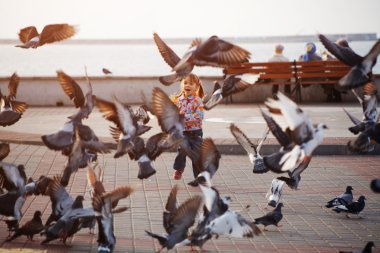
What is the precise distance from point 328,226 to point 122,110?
8.17 feet

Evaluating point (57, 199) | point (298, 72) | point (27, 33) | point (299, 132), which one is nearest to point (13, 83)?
point (27, 33)

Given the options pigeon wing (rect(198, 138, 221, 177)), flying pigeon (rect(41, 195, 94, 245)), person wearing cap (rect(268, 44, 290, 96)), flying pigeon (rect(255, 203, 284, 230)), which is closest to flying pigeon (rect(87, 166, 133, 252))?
flying pigeon (rect(41, 195, 94, 245))

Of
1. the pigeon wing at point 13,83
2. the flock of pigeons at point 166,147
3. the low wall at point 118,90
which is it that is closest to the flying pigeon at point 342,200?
the flock of pigeons at point 166,147

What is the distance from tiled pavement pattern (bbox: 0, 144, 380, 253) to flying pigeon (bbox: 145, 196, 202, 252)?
433 mm

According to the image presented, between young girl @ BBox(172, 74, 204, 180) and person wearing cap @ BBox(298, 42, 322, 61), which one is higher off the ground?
young girl @ BBox(172, 74, 204, 180)

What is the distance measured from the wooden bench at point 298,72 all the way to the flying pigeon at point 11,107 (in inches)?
527

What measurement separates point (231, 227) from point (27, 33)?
287 cm

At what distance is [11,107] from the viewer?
26.8ft

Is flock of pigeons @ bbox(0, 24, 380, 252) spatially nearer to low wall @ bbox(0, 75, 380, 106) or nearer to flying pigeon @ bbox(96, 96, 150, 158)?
→ flying pigeon @ bbox(96, 96, 150, 158)

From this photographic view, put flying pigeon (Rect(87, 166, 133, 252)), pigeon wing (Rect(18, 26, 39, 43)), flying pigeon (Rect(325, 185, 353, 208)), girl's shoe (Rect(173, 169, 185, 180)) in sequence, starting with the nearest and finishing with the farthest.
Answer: flying pigeon (Rect(87, 166, 133, 252)), pigeon wing (Rect(18, 26, 39, 43)), flying pigeon (Rect(325, 185, 353, 208)), girl's shoe (Rect(173, 169, 185, 180))

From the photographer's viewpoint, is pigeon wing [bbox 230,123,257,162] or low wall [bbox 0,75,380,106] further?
low wall [bbox 0,75,380,106]

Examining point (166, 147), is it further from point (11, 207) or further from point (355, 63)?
point (355, 63)

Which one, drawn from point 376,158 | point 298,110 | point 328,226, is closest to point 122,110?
point 298,110

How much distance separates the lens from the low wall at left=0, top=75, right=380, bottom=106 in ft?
70.7
